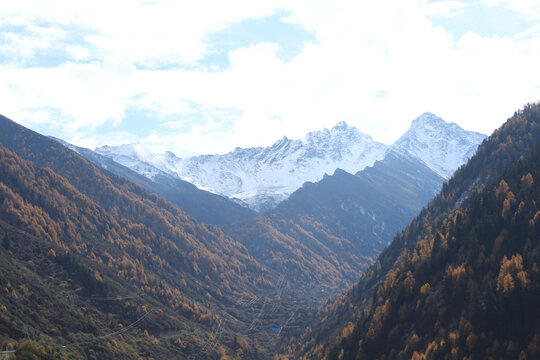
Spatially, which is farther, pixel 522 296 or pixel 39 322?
pixel 39 322

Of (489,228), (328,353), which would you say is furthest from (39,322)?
(489,228)

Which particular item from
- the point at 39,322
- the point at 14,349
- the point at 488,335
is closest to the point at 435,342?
the point at 488,335

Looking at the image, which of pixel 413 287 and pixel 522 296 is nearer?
pixel 522 296

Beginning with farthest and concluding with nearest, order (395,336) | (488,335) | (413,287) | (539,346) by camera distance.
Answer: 1. (413,287)
2. (395,336)
3. (488,335)
4. (539,346)

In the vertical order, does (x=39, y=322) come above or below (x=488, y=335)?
below

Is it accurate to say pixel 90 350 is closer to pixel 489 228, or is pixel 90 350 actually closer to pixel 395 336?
pixel 395 336

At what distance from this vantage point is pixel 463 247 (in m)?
189

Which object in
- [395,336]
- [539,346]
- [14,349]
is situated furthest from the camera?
[395,336]

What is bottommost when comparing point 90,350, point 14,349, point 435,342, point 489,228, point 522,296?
point 90,350

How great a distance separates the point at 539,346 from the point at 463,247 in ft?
215

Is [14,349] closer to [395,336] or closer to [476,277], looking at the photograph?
[395,336]

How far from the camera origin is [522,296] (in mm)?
143375

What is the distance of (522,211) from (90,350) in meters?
177

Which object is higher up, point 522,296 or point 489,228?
point 489,228
